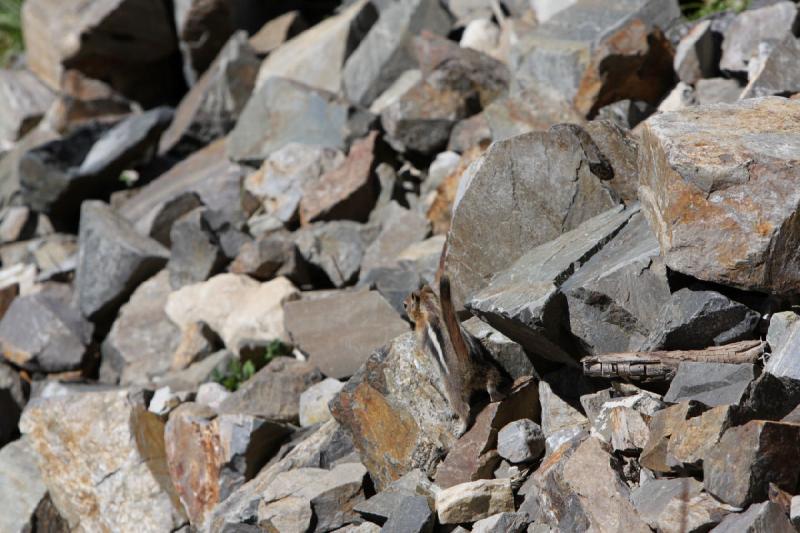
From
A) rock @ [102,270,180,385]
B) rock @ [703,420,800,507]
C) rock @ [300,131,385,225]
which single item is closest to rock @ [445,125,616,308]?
rock @ [703,420,800,507]

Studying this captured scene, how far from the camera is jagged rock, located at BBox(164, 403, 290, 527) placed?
148 inches

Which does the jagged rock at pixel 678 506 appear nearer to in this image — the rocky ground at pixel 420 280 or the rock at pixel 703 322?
the rocky ground at pixel 420 280

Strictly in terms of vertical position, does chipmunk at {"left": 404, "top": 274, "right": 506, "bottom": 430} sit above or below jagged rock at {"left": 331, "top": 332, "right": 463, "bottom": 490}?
above

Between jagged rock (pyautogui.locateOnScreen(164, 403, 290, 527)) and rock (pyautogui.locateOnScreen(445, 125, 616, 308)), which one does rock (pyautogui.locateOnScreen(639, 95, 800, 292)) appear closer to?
rock (pyautogui.locateOnScreen(445, 125, 616, 308))

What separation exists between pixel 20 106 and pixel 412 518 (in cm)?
826

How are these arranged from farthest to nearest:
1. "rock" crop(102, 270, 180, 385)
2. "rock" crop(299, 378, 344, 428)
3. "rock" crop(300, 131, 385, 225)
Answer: "rock" crop(300, 131, 385, 225) → "rock" crop(102, 270, 180, 385) → "rock" crop(299, 378, 344, 428)

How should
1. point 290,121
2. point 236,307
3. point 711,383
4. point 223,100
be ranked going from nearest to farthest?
point 711,383
point 236,307
point 290,121
point 223,100

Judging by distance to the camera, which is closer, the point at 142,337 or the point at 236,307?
the point at 236,307

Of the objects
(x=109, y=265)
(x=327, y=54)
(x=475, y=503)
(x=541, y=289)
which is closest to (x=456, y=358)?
(x=541, y=289)

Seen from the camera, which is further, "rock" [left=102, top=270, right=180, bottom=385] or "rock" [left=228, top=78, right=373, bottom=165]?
"rock" [left=228, top=78, right=373, bottom=165]

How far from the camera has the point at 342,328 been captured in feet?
14.2

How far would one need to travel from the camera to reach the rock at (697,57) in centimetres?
484

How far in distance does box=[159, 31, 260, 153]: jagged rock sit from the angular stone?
3.81m

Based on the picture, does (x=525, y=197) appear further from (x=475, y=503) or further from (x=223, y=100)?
(x=223, y=100)
